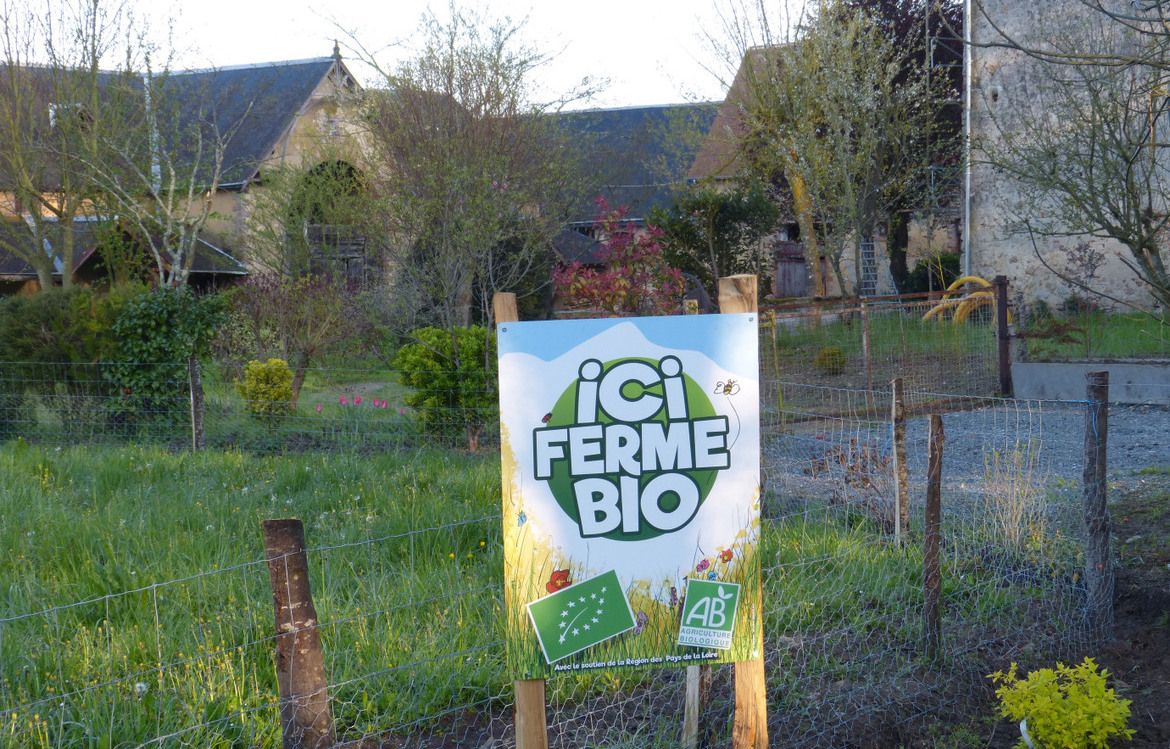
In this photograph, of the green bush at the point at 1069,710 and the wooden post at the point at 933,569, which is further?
the wooden post at the point at 933,569

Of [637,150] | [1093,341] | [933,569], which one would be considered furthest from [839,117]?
[637,150]

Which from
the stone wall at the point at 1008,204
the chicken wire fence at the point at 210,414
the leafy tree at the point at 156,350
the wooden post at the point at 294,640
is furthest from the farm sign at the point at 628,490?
the stone wall at the point at 1008,204

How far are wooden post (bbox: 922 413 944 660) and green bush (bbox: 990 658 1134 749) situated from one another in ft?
1.80

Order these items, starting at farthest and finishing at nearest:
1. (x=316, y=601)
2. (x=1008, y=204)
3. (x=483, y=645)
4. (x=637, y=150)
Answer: (x=637, y=150) < (x=1008, y=204) < (x=316, y=601) < (x=483, y=645)

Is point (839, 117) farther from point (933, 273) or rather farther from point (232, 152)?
point (232, 152)

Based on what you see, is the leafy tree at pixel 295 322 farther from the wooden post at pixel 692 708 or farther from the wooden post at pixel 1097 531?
the wooden post at pixel 692 708

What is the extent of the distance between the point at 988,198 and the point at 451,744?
1870cm

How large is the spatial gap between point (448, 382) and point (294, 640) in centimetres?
672

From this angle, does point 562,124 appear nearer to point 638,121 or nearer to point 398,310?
point 398,310

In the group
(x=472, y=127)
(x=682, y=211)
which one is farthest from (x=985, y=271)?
(x=472, y=127)

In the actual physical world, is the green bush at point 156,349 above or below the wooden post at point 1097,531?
above

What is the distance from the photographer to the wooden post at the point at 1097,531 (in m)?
4.70

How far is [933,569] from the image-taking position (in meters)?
4.29

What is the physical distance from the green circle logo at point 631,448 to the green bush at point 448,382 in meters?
6.51
